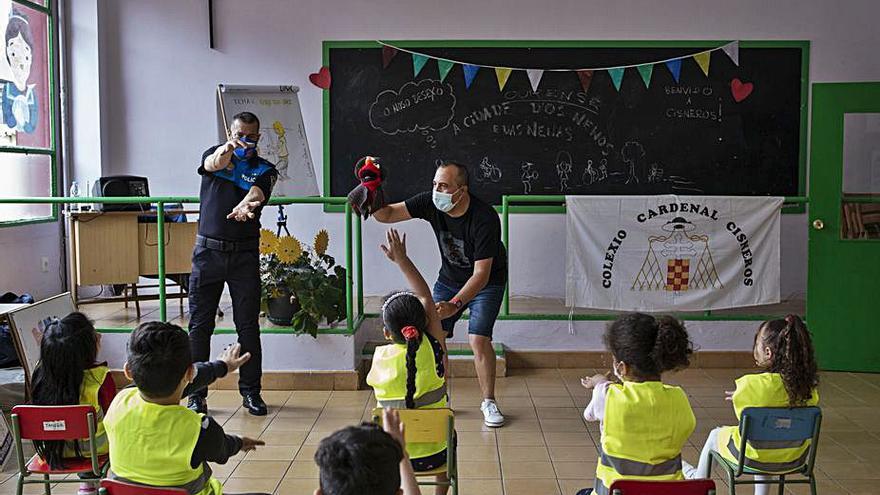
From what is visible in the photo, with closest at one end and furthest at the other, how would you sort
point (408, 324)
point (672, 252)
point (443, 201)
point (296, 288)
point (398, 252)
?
point (408, 324) < point (398, 252) < point (443, 201) < point (296, 288) < point (672, 252)

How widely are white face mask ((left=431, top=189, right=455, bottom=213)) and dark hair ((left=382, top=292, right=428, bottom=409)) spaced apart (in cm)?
133

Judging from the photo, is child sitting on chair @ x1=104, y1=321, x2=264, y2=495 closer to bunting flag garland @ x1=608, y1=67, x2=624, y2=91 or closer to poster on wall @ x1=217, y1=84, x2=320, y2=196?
poster on wall @ x1=217, y1=84, x2=320, y2=196

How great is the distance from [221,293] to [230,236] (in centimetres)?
33

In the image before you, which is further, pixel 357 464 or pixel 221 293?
pixel 221 293

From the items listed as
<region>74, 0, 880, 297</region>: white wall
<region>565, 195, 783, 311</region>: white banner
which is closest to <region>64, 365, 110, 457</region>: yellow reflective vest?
<region>565, 195, 783, 311</region>: white banner

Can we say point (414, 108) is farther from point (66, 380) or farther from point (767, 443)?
point (767, 443)

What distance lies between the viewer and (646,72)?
750 centimetres

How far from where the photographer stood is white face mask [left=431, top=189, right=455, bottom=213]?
4.55m

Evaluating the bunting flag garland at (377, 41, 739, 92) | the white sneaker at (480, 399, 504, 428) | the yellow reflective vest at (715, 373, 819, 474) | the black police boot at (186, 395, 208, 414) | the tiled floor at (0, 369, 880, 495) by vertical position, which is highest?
the bunting flag garland at (377, 41, 739, 92)

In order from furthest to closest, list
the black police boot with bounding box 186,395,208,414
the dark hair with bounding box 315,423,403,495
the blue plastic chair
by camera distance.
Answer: the black police boot with bounding box 186,395,208,414
the blue plastic chair
the dark hair with bounding box 315,423,403,495

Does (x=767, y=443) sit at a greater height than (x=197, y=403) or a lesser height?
greater

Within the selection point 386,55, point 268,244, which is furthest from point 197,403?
point 386,55

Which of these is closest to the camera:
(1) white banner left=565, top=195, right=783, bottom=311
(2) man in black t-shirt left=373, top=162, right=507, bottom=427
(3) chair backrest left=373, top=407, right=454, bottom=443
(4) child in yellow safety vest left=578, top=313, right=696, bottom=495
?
(4) child in yellow safety vest left=578, top=313, right=696, bottom=495

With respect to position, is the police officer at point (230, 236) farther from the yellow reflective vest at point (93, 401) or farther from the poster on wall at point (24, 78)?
the poster on wall at point (24, 78)
